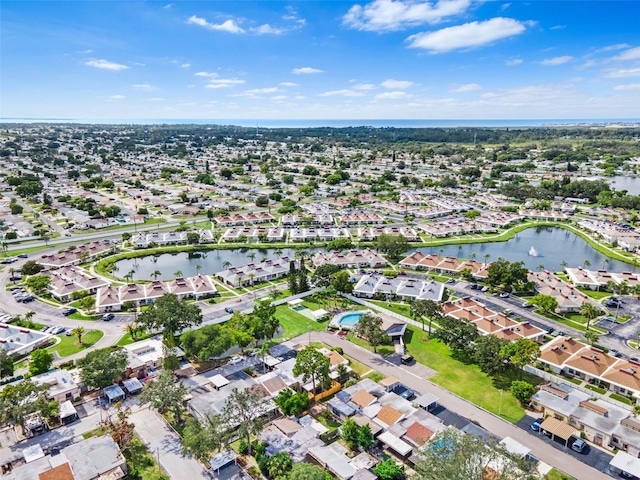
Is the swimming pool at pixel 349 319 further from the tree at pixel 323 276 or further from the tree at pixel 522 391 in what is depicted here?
the tree at pixel 522 391

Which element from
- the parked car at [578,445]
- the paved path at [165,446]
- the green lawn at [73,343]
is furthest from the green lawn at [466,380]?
the green lawn at [73,343]

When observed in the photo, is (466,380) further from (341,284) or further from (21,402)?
(21,402)

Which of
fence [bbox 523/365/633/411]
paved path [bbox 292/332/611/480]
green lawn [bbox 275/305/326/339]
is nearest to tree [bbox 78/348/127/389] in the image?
green lawn [bbox 275/305/326/339]

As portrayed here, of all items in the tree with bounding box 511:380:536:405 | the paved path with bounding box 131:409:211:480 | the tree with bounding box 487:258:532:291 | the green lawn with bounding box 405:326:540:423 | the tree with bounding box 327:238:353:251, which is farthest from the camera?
the tree with bounding box 327:238:353:251

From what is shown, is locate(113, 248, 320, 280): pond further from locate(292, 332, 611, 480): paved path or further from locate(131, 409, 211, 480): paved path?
locate(131, 409, 211, 480): paved path

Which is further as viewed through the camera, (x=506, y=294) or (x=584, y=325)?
(x=506, y=294)

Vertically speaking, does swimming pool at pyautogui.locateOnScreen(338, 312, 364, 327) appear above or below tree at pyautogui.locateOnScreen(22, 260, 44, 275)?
below

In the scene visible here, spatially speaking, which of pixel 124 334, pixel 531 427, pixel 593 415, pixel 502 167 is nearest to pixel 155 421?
pixel 124 334

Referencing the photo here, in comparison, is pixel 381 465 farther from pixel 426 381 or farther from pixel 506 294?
pixel 506 294
